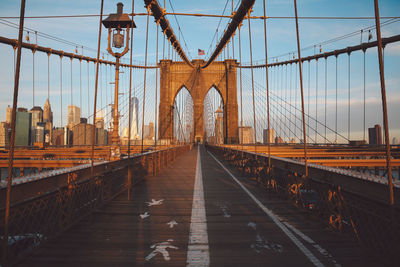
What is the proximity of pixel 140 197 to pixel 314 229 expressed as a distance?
3751 mm

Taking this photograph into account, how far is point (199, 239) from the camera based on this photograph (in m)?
3.00

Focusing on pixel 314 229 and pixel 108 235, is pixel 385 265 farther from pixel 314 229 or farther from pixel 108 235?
pixel 108 235

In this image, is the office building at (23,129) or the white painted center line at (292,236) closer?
the white painted center line at (292,236)

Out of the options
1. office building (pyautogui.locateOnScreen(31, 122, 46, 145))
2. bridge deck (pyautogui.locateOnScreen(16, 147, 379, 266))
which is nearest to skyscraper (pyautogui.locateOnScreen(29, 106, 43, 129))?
office building (pyautogui.locateOnScreen(31, 122, 46, 145))

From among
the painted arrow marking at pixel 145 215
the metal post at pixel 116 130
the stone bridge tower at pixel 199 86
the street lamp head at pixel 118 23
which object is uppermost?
the stone bridge tower at pixel 199 86

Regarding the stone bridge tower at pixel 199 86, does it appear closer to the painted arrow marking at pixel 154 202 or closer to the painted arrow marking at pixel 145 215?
the painted arrow marking at pixel 154 202

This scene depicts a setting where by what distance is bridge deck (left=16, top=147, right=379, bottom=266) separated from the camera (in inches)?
96.5

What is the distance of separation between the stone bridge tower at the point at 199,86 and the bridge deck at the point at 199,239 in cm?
4141

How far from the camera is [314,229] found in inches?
129

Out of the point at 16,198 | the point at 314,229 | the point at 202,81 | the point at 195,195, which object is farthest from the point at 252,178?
the point at 202,81

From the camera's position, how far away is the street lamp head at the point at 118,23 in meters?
8.10

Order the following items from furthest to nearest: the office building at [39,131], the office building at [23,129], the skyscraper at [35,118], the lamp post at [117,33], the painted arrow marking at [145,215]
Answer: the skyscraper at [35,118], the office building at [39,131], the office building at [23,129], the lamp post at [117,33], the painted arrow marking at [145,215]

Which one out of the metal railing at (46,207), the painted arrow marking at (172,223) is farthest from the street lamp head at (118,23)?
the painted arrow marking at (172,223)

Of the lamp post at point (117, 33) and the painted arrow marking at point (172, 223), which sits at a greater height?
the lamp post at point (117, 33)
